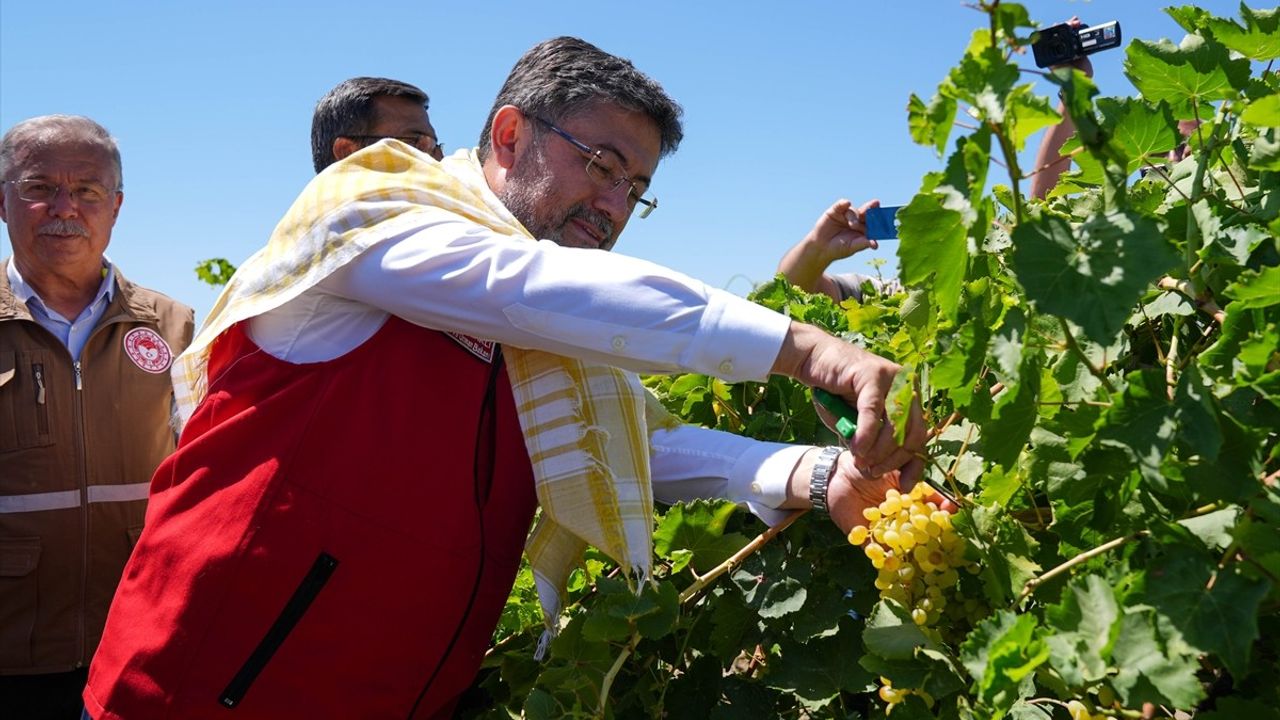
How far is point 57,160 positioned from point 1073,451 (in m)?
3.76

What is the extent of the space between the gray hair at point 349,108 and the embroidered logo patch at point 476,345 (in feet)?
8.29

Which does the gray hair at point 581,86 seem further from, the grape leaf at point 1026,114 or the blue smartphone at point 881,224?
the grape leaf at point 1026,114

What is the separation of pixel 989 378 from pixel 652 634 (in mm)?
675

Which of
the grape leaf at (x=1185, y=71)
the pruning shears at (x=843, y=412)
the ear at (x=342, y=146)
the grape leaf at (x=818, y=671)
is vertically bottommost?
the grape leaf at (x=818, y=671)

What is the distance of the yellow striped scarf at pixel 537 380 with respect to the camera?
1919mm

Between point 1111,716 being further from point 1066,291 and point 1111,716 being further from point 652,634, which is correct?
point 652,634

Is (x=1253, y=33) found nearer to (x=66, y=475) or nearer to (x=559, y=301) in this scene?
(x=559, y=301)

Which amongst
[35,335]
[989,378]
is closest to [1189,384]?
[989,378]

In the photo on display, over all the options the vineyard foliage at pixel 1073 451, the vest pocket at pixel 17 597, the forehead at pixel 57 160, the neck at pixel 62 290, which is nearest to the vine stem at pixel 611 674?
the vineyard foliage at pixel 1073 451

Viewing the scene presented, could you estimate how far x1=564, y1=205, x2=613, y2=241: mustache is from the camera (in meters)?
2.57

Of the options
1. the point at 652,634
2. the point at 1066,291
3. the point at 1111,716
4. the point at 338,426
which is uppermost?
the point at 1066,291

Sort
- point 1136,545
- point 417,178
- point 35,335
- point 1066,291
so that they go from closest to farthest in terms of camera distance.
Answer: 1. point 1066,291
2. point 1136,545
3. point 417,178
4. point 35,335

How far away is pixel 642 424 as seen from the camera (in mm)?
2117

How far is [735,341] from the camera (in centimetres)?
173
